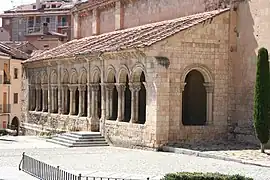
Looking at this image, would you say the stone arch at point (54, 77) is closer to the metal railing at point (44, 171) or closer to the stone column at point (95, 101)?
the stone column at point (95, 101)

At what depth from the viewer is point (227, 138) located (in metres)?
23.1

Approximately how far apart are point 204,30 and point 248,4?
208cm

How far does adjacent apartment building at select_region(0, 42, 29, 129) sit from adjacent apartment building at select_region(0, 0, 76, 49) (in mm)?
11881

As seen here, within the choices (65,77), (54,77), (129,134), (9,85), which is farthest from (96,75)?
(9,85)

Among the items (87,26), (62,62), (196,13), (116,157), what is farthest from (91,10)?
(116,157)

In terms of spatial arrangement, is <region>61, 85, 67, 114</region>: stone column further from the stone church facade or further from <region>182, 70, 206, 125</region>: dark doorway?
<region>182, 70, 206, 125</region>: dark doorway

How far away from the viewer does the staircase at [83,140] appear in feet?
82.9

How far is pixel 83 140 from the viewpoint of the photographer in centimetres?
2553

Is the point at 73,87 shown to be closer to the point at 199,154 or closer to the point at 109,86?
the point at 109,86

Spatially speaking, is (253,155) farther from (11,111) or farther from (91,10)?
(11,111)

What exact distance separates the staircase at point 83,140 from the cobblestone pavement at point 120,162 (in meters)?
1.67

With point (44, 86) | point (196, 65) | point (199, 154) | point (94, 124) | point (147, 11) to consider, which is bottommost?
point (199, 154)

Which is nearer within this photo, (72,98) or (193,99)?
(193,99)

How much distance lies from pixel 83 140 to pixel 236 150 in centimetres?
798
